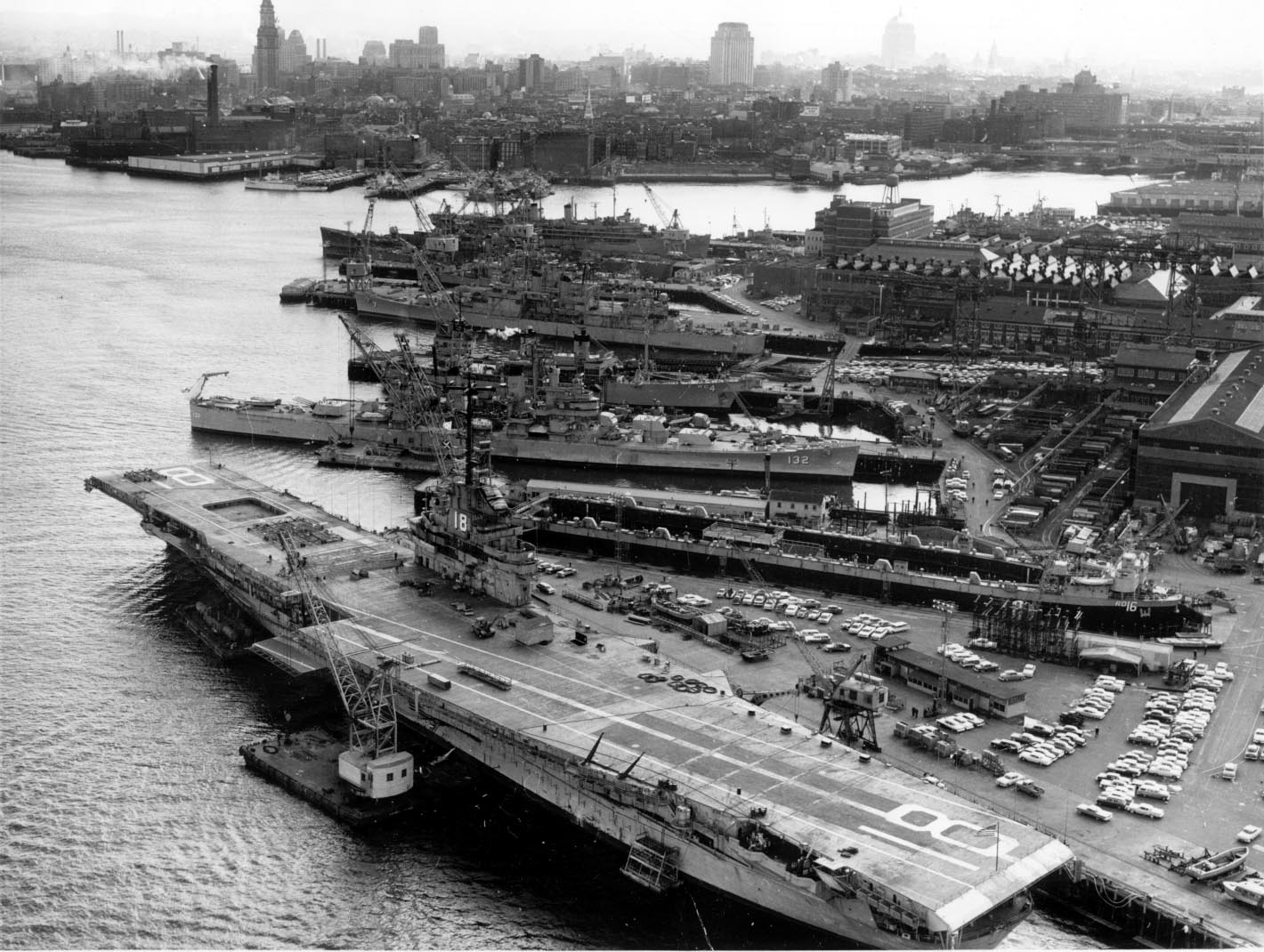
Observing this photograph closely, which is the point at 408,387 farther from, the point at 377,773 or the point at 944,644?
the point at 377,773

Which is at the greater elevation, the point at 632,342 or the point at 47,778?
the point at 632,342

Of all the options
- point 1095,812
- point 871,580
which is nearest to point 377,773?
point 1095,812

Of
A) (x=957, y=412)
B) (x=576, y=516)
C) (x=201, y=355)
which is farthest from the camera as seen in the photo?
(x=201, y=355)

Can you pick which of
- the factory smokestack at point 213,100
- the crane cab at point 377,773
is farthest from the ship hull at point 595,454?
the factory smokestack at point 213,100

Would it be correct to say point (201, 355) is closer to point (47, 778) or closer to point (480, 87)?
point (47, 778)

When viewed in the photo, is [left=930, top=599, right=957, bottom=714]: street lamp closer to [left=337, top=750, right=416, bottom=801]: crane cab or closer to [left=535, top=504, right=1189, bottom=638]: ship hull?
[left=535, top=504, right=1189, bottom=638]: ship hull

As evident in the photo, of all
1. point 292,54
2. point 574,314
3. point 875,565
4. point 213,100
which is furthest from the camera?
point 292,54

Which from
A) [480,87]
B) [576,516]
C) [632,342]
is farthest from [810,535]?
[480,87]

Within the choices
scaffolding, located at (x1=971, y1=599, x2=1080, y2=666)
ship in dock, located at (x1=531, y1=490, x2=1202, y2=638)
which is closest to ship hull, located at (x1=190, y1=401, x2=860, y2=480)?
ship in dock, located at (x1=531, y1=490, x2=1202, y2=638)
